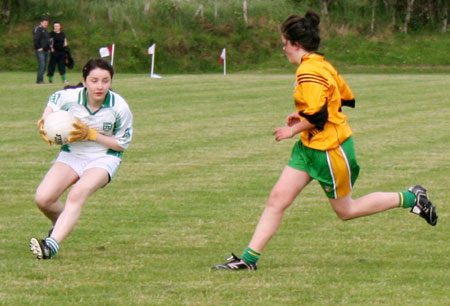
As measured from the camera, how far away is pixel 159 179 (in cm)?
1230

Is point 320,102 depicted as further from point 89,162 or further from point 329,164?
point 89,162

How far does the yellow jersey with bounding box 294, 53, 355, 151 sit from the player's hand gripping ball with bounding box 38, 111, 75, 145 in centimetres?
176

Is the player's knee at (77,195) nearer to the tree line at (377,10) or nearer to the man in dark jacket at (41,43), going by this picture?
the man in dark jacket at (41,43)

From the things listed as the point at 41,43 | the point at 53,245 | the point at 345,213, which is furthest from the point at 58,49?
the point at 345,213

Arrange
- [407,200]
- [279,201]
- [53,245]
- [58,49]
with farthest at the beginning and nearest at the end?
[58,49], [407,200], [53,245], [279,201]

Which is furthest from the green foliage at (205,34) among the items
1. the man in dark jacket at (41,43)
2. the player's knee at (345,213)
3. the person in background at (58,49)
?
the player's knee at (345,213)

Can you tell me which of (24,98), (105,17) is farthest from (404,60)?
(24,98)

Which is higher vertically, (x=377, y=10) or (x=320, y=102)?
(x=320, y=102)

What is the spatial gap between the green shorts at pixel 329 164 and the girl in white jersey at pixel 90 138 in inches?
60.3

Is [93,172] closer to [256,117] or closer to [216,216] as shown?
[216,216]

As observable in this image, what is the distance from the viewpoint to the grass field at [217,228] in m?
6.31

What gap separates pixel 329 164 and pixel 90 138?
1.90 meters

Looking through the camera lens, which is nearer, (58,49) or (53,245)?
(53,245)

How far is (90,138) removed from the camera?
7637 mm
